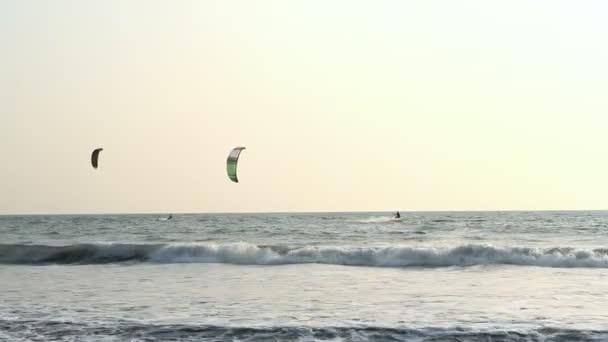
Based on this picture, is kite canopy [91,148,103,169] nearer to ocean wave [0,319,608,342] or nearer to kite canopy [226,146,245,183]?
kite canopy [226,146,245,183]

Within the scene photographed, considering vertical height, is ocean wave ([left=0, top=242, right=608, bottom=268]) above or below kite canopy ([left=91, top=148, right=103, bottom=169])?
below

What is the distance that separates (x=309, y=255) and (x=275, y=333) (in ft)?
47.1

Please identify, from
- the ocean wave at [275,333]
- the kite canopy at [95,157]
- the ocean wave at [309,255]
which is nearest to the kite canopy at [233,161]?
the ocean wave at [309,255]

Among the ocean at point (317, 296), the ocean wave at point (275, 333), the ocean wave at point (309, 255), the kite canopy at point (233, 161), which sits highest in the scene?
the kite canopy at point (233, 161)

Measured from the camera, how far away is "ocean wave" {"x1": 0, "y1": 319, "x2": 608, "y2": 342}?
9728mm

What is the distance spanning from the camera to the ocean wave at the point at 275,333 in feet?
31.9

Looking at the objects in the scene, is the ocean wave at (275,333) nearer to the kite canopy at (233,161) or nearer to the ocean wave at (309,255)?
the ocean wave at (309,255)

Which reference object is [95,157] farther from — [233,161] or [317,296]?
[317,296]

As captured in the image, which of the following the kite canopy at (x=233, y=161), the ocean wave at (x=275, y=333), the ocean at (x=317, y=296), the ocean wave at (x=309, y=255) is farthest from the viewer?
the kite canopy at (x=233, y=161)

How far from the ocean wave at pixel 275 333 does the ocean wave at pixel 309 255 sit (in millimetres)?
12250

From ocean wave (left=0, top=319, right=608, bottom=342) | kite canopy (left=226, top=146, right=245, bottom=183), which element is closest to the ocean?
ocean wave (left=0, top=319, right=608, bottom=342)

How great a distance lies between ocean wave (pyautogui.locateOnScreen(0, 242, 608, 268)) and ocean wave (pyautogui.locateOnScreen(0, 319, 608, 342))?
12250mm

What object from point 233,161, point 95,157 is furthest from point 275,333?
point 95,157

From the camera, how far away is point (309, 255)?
2439cm
